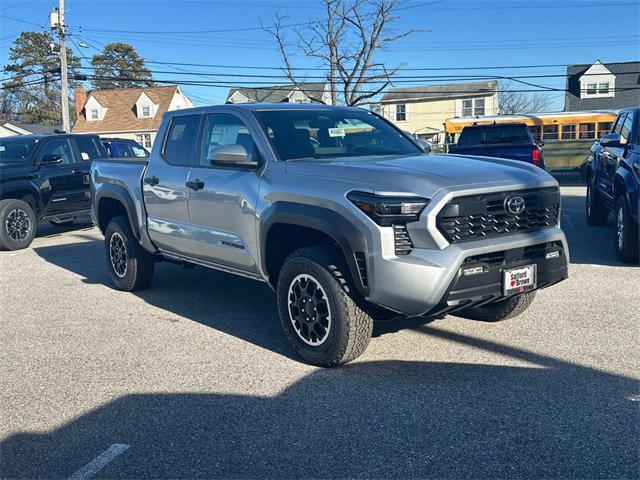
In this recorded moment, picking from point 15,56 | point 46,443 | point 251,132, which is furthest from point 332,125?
point 15,56

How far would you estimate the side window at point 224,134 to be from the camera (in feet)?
17.5

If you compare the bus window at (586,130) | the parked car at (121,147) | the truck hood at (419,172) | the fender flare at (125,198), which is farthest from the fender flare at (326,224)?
the bus window at (586,130)

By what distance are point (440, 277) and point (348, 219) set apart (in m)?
0.72

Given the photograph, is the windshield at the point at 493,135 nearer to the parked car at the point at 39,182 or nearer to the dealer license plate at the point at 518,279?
the parked car at the point at 39,182

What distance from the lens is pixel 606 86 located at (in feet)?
142

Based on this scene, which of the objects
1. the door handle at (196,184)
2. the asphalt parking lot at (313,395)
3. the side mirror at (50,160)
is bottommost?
the asphalt parking lot at (313,395)

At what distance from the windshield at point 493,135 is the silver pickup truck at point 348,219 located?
27.3 ft

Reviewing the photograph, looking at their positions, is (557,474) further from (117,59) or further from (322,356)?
(117,59)

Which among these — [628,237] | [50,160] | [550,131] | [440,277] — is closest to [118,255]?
[440,277]

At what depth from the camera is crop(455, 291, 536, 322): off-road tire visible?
5.41 meters

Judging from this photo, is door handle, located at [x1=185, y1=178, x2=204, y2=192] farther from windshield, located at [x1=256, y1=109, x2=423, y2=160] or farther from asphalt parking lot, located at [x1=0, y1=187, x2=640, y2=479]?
asphalt parking lot, located at [x1=0, y1=187, x2=640, y2=479]

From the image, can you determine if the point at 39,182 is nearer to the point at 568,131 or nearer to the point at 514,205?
the point at 514,205

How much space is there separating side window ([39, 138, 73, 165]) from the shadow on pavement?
8.67 m

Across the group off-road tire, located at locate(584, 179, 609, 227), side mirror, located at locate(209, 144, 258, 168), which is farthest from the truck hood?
off-road tire, located at locate(584, 179, 609, 227)
